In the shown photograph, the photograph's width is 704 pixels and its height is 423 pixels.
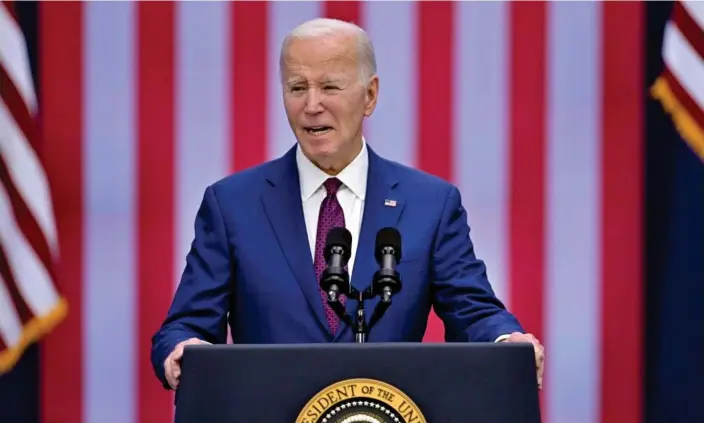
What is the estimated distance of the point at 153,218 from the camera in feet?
13.9

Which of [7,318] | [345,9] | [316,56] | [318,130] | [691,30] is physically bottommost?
[7,318]

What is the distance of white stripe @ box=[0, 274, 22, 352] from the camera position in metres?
4.12

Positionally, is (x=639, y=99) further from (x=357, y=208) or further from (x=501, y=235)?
(x=357, y=208)

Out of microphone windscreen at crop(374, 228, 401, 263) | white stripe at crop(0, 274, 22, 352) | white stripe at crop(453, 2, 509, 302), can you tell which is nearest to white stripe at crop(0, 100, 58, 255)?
white stripe at crop(0, 274, 22, 352)

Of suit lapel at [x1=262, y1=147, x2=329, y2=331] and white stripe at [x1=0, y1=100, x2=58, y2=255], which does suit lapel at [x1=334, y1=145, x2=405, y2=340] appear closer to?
suit lapel at [x1=262, y1=147, x2=329, y2=331]

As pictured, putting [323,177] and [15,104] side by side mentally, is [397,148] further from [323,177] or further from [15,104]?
[323,177]

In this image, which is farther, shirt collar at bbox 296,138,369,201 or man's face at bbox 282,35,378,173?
shirt collar at bbox 296,138,369,201

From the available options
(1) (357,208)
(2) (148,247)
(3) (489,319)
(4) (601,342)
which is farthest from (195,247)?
(4) (601,342)

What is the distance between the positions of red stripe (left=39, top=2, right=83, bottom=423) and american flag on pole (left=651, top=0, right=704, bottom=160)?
1.96 meters

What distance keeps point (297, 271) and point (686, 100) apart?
1.98m

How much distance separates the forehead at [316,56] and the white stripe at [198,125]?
1660 mm

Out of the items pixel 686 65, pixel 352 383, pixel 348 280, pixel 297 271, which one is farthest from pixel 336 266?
pixel 686 65

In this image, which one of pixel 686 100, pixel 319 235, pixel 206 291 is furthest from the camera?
pixel 686 100

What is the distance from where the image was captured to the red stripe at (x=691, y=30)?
13.5ft
